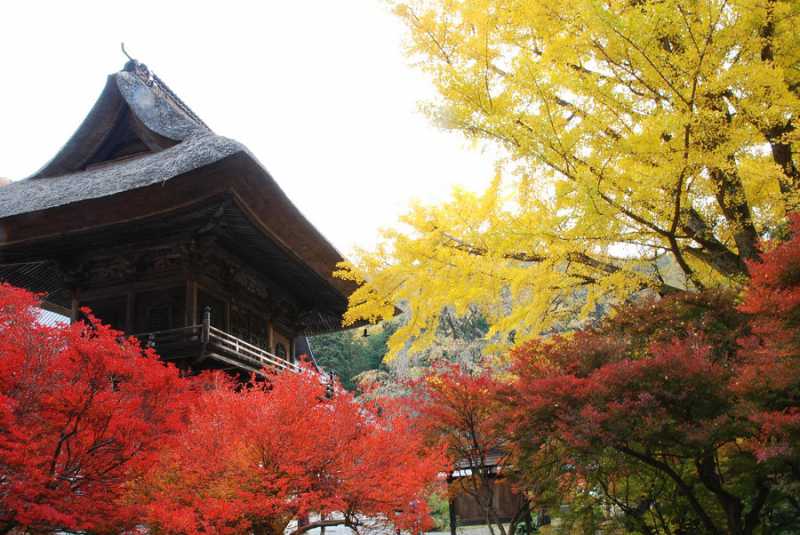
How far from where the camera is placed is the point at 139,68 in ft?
40.2

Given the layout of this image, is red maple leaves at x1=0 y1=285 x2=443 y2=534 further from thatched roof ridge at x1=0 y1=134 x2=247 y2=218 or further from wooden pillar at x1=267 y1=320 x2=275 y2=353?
wooden pillar at x1=267 y1=320 x2=275 y2=353

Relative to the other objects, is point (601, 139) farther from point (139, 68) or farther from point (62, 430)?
point (139, 68)

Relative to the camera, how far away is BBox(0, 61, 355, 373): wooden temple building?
852cm

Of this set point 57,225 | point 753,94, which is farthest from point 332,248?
point 753,94

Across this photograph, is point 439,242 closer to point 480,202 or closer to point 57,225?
point 480,202

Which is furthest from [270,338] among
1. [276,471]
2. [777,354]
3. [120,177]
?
[777,354]

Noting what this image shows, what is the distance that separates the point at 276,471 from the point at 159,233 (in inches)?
193

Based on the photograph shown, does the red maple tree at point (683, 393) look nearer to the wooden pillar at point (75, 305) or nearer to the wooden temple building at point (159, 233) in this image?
the wooden temple building at point (159, 233)

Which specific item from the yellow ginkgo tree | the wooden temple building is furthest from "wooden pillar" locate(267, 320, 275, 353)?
the yellow ginkgo tree

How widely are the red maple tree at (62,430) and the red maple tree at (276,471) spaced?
0.32m

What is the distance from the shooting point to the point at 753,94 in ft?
14.8

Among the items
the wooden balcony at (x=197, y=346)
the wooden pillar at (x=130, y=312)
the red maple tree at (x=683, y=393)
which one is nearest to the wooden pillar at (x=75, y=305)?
the wooden pillar at (x=130, y=312)

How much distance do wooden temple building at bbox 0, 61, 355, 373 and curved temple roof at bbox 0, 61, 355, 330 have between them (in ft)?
0.07

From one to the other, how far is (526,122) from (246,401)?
383 cm
